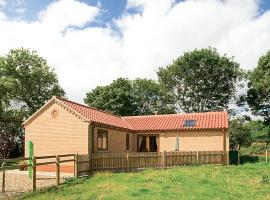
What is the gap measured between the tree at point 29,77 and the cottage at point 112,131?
63.1ft

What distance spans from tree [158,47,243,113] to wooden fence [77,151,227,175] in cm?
2727

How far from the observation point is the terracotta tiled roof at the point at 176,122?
3319 centimetres

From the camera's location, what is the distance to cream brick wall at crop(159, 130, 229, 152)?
107ft

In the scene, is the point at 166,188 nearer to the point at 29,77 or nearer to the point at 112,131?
the point at 112,131

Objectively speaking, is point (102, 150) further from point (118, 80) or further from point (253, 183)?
point (118, 80)

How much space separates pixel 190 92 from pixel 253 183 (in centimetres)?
4105

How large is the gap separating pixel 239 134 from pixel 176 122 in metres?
29.1

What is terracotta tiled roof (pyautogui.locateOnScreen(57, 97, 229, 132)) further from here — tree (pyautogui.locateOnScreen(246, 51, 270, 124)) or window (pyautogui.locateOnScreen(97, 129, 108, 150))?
tree (pyautogui.locateOnScreen(246, 51, 270, 124))

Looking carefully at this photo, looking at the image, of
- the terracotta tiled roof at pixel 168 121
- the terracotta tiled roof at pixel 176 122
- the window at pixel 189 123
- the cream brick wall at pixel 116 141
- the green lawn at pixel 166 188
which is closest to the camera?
the green lawn at pixel 166 188

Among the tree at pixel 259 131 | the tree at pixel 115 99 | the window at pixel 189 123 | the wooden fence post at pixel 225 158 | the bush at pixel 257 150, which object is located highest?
the tree at pixel 115 99

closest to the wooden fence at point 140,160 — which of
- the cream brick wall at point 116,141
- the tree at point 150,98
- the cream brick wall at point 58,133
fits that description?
the cream brick wall at point 58,133

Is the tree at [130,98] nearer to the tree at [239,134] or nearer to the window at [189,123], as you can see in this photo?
the tree at [239,134]

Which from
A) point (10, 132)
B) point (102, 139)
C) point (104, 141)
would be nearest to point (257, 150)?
point (104, 141)

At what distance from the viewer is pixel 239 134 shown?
6100 cm
